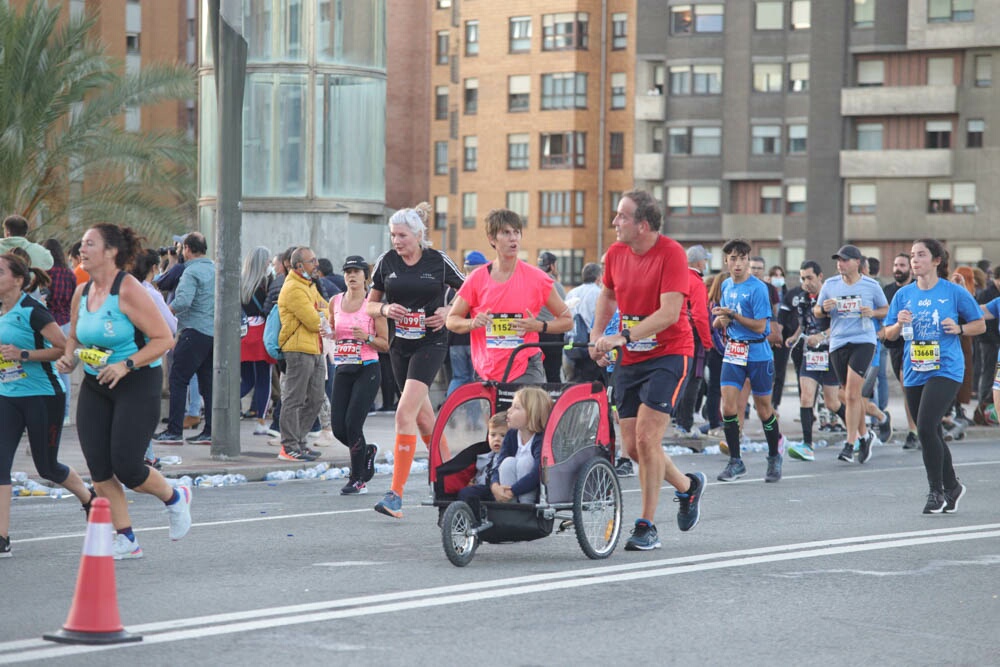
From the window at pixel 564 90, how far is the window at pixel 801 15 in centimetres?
1372

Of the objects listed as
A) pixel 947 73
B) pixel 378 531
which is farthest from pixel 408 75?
pixel 378 531

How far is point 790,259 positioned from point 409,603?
74418mm

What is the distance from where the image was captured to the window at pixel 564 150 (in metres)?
89.7

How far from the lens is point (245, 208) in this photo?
23.4 meters

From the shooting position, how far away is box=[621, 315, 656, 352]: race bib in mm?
9953

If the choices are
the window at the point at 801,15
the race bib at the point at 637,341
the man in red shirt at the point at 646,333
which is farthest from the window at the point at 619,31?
the race bib at the point at 637,341

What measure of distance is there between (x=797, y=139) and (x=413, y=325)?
70383 millimetres

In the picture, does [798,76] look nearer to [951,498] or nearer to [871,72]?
[871,72]

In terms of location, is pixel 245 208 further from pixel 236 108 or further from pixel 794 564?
pixel 794 564

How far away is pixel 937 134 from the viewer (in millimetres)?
76188

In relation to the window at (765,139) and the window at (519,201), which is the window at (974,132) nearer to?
the window at (765,139)

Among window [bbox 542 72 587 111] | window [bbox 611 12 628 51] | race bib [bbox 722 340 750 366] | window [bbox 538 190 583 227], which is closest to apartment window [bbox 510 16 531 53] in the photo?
window [bbox 542 72 587 111]

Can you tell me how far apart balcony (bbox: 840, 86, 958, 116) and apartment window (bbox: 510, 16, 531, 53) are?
1971 centimetres

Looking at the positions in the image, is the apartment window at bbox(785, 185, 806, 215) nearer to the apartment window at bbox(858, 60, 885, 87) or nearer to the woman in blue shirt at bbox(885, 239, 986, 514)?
the apartment window at bbox(858, 60, 885, 87)
